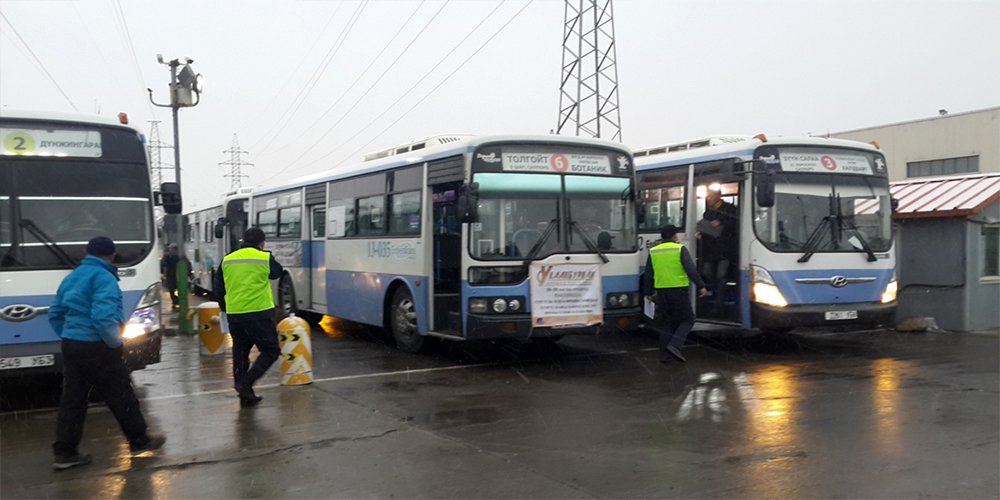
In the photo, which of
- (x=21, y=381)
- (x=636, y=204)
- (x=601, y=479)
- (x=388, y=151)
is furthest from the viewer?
(x=388, y=151)

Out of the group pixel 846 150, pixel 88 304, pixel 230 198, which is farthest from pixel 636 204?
pixel 230 198

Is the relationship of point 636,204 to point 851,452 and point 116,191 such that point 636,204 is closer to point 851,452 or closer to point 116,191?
point 851,452

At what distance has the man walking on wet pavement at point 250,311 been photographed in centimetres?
876

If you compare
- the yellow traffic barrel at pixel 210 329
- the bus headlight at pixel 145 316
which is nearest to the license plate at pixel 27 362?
the bus headlight at pixel 145 316

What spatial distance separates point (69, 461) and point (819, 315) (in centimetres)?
936

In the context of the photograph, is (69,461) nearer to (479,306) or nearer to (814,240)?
(479,306)

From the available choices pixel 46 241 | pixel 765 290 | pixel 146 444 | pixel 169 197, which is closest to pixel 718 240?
pixel 765 290

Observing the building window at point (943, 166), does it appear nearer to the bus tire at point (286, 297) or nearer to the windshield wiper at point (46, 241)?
the bus tire at point (286, 297)

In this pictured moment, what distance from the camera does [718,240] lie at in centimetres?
1260

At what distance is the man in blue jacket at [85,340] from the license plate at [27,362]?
78.8 inches

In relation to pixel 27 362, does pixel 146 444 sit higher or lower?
lower

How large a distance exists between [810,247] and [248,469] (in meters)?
8.47

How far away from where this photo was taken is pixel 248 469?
6.35 m

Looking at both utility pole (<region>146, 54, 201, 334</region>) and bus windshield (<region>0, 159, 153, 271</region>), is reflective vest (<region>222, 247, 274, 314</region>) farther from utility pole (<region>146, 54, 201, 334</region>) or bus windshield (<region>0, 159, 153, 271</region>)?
utility pole (<region>146, 54, 201, 334</region>)
